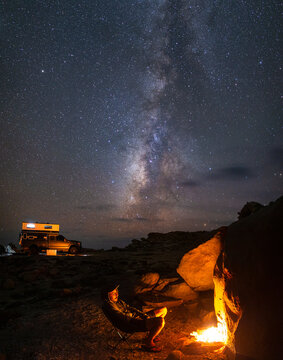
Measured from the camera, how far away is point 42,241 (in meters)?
21.5

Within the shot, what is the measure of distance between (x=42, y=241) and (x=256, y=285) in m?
21.0

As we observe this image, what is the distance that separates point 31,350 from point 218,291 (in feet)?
12.6

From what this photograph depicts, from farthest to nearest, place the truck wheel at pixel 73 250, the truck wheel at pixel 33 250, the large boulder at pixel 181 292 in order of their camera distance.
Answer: the truck wheel at pixel 73 250 < the truck wheel at pixel 33 250 < the large boulder at pixel 181 292

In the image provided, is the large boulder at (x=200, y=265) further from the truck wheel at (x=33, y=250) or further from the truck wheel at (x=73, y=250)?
the truck wheel at (x=33, y=250)

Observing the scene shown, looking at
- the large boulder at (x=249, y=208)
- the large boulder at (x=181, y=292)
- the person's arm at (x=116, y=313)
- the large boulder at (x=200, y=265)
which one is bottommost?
the large boulder at (x=181, y=292)

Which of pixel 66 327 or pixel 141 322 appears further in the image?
pixel 66 327

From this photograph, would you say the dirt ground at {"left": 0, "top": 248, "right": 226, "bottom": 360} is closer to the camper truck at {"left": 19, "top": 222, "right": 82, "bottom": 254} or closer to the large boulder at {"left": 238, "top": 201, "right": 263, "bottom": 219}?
the large boulder at {"left": 238, "top": 201, "right": 263, "bottom": 219}

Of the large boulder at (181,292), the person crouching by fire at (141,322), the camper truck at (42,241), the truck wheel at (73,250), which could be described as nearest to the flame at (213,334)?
the person crouching by fire at (141,322)

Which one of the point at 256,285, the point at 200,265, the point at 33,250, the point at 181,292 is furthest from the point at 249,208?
the point at 33,250

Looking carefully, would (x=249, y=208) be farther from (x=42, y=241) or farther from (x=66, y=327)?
(x=42, y=241)

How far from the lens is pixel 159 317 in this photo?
4828 mm

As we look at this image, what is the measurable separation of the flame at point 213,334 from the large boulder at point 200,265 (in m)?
1.65

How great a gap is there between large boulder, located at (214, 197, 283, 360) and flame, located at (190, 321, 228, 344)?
397 millimetres

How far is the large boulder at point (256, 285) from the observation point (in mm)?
3262
